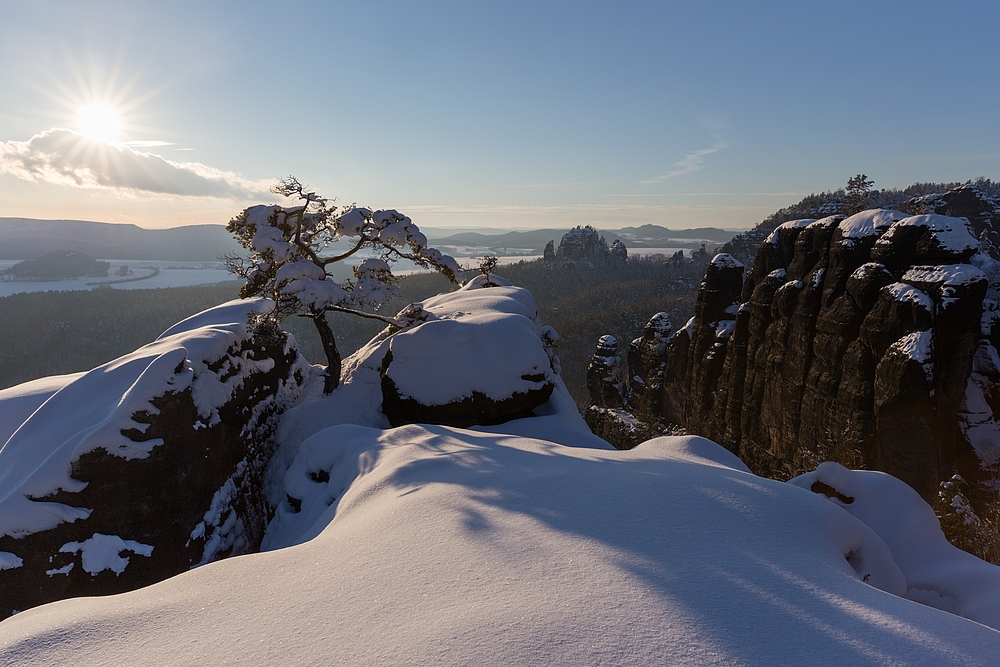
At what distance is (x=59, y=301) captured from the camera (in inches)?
5645

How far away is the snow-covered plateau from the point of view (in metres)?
2.93

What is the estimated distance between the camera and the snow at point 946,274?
1559cm

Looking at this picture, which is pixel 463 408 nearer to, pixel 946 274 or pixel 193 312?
pixel 946 274

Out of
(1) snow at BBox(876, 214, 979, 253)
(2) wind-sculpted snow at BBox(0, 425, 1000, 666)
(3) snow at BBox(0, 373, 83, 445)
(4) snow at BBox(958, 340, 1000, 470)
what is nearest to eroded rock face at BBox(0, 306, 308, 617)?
(3) snow at BBox(0, 373, 83, 445)

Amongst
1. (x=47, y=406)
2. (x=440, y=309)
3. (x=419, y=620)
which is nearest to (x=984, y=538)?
(x=419, y=620)

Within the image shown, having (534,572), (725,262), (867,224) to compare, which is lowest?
(534,572)

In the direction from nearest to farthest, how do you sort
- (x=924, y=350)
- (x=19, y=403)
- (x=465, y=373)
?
1. (x=19, y=403)
2. (x=465, y=373)
3. (x=924, y=350)

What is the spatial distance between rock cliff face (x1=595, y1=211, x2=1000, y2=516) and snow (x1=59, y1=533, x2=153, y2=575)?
80.0 ft

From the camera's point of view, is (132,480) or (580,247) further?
(580,247)

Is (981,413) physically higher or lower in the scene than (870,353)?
lower

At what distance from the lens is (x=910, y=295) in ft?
54.7

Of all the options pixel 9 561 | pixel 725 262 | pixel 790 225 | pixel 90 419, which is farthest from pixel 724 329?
pixel 9 561

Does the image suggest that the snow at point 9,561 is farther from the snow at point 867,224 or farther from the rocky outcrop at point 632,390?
the rocky outcrop at point 632,390

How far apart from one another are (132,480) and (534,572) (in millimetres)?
8699
